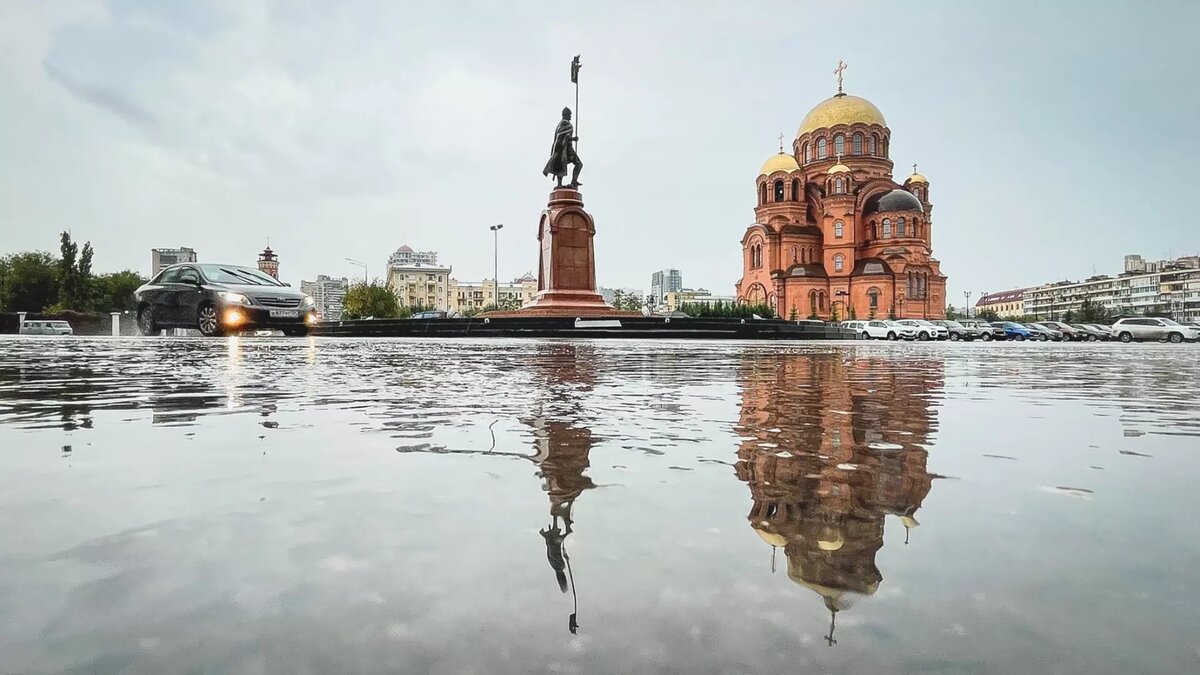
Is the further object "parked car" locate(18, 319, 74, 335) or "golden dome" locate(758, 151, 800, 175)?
"golden dome" locate(758, 151, 800, 175)

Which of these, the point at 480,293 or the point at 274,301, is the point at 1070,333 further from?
the point at 480,293

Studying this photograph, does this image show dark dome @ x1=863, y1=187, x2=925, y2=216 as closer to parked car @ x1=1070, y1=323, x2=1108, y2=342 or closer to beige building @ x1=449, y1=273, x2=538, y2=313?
parked car @ x1=1070, y1=323, x2=1108, y2=342

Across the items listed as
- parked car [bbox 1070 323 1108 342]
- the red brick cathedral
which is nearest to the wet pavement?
parked car [bbox 1070 323 1108 342]

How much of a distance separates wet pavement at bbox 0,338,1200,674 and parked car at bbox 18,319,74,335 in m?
30.0

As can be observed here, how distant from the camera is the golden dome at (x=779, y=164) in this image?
64812 mm

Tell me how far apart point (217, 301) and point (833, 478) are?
1328 cm

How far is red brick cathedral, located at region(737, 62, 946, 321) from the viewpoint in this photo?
61.1m

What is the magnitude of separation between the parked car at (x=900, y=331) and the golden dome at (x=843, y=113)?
102ft

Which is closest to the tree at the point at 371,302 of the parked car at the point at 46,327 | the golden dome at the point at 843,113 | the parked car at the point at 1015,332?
the parked car at the point at 46,327

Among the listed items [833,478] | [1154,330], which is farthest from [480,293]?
[833,478]

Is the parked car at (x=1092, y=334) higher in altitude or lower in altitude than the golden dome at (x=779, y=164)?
lower

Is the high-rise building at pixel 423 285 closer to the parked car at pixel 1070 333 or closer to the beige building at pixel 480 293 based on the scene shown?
the beige building at pixel 480 293

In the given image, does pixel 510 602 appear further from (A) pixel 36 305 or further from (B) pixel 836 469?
(A) pixel 36 305

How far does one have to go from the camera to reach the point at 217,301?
12750mm
